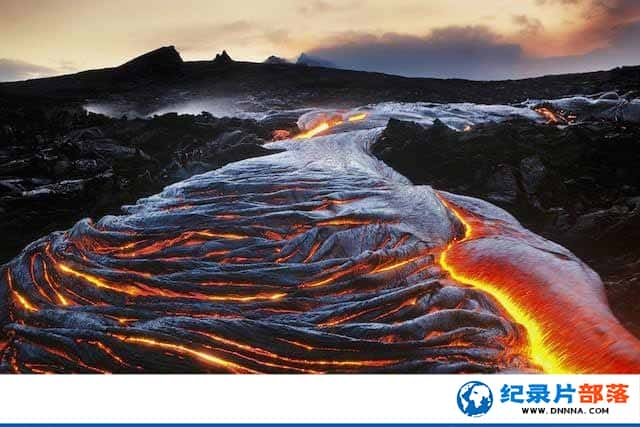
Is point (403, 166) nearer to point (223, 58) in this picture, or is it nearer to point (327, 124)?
Result: point (327, 124)

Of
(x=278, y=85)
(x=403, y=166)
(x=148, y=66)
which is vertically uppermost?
(x=148, y=66)

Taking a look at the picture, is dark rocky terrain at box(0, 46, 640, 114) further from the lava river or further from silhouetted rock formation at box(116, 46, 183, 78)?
the lava river

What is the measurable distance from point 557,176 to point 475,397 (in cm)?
313

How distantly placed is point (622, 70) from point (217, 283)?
47.0 feet

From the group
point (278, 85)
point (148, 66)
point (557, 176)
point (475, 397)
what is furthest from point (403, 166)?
point (148, 66)


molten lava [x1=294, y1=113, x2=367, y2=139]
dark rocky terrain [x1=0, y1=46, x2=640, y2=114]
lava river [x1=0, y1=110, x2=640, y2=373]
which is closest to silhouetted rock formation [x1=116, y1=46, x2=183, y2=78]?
dark rocky terrain [x1=0, y1=46, x2=640, y2=114]

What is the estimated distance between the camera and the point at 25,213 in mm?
5102

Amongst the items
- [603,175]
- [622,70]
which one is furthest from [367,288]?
[622,70]

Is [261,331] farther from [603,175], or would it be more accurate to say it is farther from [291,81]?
[291,81]

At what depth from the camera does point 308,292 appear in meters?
3.42

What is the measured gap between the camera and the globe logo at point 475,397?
113 inches

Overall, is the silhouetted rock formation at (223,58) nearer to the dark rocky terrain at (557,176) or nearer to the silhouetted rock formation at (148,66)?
the silhouetted rock formation at (148,66)

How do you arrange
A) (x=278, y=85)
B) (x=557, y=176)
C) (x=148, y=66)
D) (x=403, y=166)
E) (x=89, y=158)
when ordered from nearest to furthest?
1. (x=557, y=176)
2. (x=403, y=166)
3. (x=89, y=158)
4. (x=278, y=85)
5. (x=148, y=66)

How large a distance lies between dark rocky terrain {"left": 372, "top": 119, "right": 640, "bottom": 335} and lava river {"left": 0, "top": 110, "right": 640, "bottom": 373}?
0.90 ft
